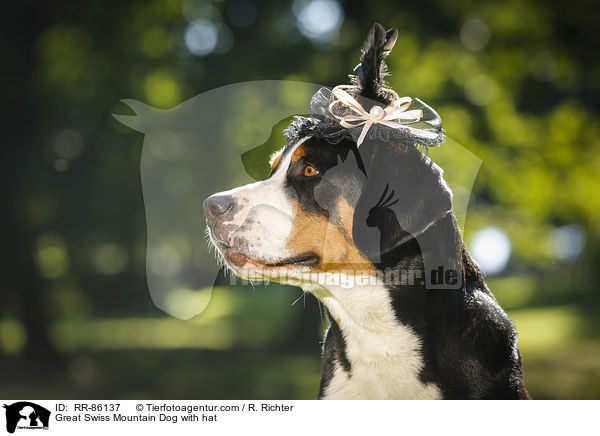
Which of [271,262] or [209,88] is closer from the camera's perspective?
[271,262]

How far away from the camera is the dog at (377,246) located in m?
1.94

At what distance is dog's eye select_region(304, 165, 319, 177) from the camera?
2.08 metres

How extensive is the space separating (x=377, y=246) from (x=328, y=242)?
7.5 inches

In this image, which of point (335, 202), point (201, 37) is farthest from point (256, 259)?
point (201, 37)

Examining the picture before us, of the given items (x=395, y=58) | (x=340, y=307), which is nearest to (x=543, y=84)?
A: (x=395, y=58)

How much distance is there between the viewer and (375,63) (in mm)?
1975

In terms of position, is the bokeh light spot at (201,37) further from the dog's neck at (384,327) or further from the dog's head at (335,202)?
the dog's neck at (384,327)

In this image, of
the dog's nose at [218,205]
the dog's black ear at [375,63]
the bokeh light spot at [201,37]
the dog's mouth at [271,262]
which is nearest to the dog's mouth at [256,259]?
the dog's mouth at [271,262]

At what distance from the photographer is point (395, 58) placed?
14.6ft

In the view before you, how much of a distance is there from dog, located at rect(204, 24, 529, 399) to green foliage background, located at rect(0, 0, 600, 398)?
2181 mm

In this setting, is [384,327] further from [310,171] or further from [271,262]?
[310,171]

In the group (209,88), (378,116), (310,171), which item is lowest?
(310,171)
